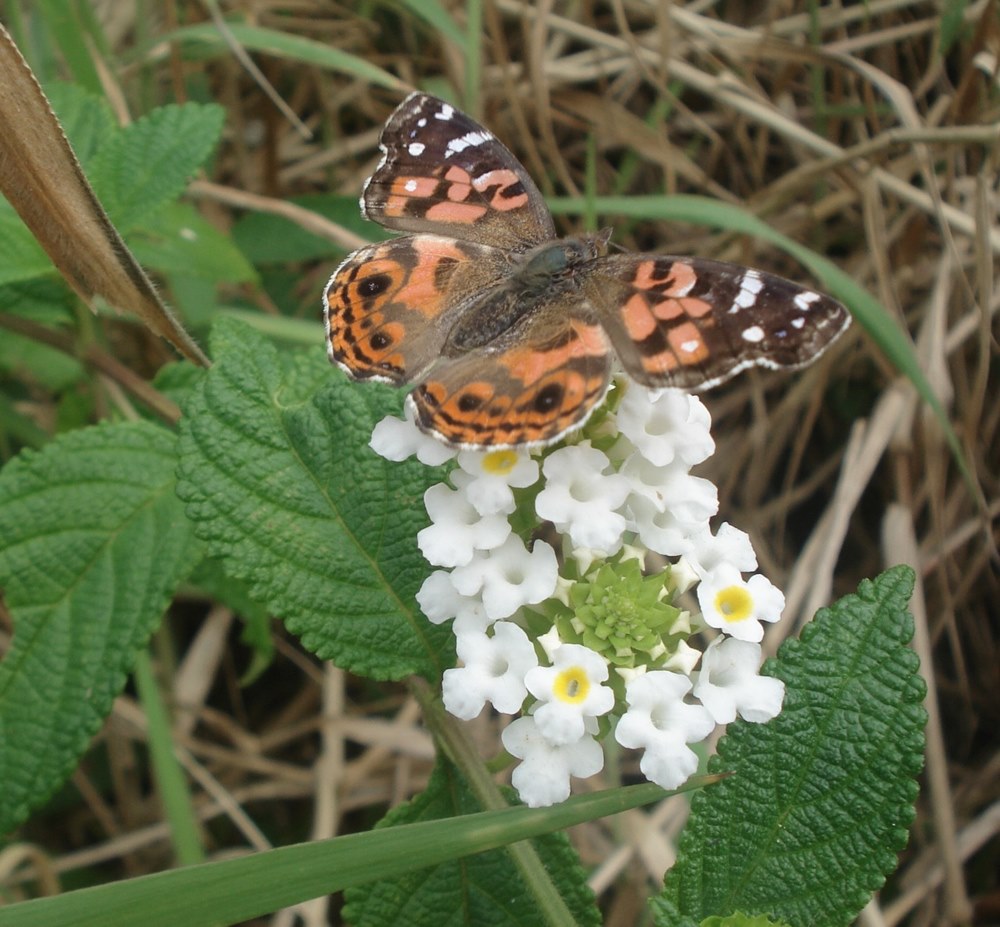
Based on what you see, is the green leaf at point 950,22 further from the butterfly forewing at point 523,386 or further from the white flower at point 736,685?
the white flower at point 736,685

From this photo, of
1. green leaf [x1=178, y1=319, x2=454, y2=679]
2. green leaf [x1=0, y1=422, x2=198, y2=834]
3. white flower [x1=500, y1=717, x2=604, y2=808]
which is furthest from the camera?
green leaf [x1=0, y1=422, x2=198, y2=834]

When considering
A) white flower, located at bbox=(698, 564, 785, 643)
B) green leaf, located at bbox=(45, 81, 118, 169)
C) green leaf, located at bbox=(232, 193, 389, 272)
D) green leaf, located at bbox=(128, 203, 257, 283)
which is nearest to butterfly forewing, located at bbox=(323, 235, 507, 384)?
white flower, located at bbox=(698, 564, 785, 643)

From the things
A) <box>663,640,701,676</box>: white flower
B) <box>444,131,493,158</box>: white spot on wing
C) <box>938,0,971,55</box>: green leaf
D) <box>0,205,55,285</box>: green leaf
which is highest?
<box>444,131,493,158</box>: white spot on wing

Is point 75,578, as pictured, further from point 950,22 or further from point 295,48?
point 950,22

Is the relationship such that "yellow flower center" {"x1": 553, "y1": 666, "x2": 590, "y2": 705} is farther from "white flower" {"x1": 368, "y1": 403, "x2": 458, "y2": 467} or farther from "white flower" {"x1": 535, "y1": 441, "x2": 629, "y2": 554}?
"white flower" {"x1": 368, "y1": 403, "x2": 458, "y2": 467}

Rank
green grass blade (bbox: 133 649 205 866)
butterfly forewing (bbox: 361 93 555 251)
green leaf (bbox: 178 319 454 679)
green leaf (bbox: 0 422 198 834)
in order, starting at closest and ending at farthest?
green leaf (bbox: 178 319 454 679) < green leaf (bbox: 0 422 198 834) < butterfly forewing (bbox: 361 93 555 251) < green grass blade (bbox: 133 649 205 866)

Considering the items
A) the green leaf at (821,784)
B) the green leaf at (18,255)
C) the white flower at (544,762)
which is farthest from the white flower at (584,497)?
the green leaf at (18,255)
